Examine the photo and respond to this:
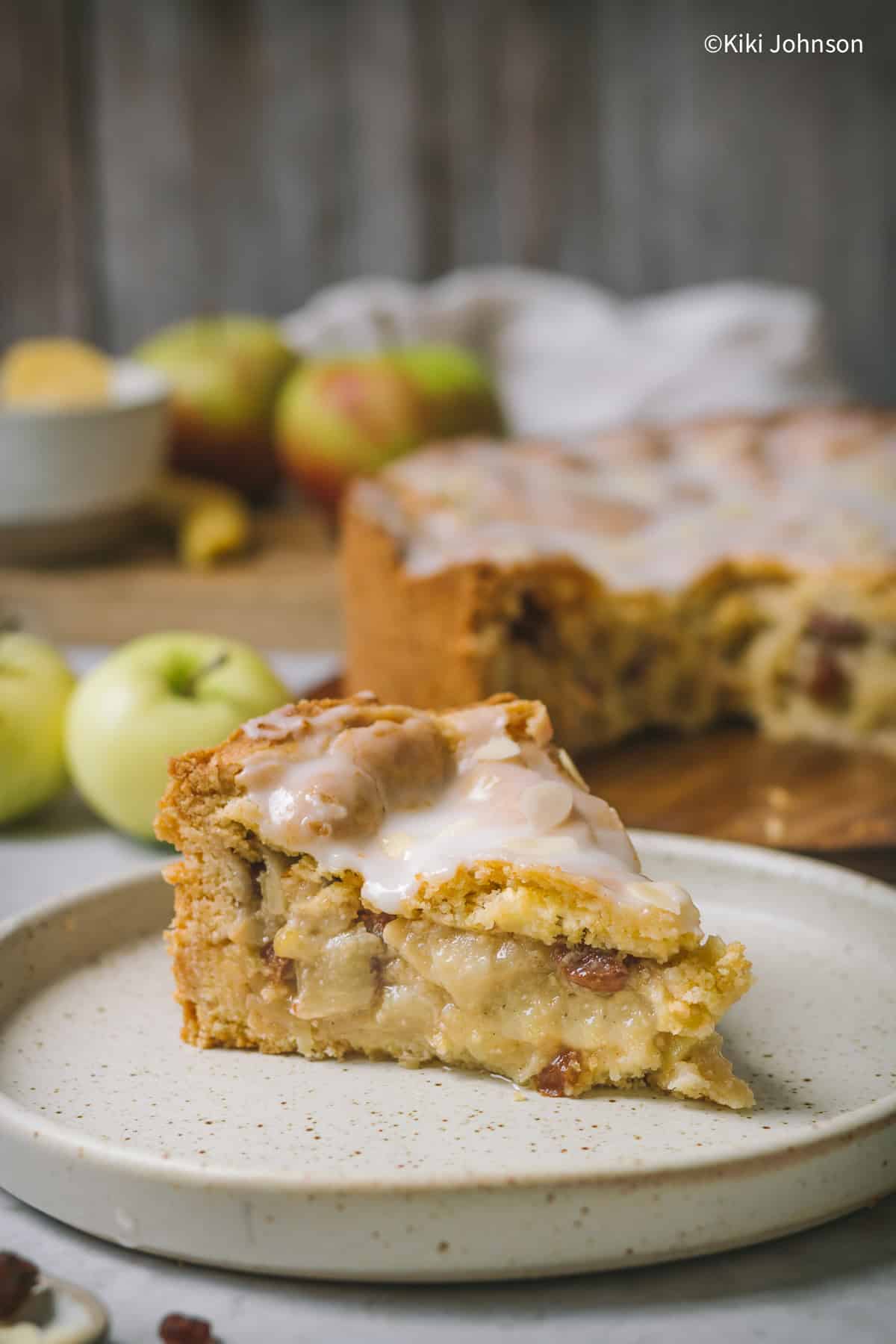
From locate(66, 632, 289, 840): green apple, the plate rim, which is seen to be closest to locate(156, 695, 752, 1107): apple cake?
the plate rim

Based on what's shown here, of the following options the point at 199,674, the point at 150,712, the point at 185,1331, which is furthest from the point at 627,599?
the point at 185,1331

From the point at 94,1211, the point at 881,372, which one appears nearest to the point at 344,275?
the point at 881,372

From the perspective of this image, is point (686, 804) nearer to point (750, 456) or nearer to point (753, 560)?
point (753, 560)

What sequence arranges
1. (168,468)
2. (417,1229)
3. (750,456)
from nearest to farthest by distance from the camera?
1. (417,1229)
2. (750,456)
3. (168,468)

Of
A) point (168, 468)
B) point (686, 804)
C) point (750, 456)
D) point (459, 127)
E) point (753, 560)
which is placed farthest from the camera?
point (459, 127)

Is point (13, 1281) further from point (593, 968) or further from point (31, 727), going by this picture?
point (31, 727)

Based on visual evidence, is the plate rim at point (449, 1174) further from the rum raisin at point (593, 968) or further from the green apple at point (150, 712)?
the green apple at point (150, 712)

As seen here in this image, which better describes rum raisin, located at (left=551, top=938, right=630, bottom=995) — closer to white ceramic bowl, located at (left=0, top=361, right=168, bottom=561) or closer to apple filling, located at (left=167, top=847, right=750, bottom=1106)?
apple filling, located at (left=167, top=847, right=750, bottom=1106)
